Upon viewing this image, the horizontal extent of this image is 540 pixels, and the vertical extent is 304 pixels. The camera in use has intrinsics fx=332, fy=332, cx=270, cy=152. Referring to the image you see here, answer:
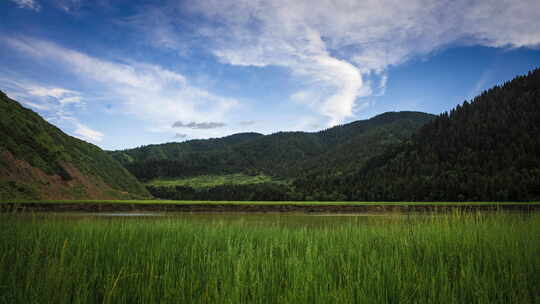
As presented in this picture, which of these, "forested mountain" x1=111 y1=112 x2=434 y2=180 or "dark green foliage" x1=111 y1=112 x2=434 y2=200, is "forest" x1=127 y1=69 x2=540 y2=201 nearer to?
"dark green foliage" x1=111 y1=112 x2=434 y2=200

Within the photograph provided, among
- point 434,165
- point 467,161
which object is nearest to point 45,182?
point 434,165

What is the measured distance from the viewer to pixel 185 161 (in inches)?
4587

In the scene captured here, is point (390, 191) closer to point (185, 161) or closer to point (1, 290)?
point (1, 290)

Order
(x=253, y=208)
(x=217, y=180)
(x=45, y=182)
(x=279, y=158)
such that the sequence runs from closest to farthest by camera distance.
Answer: (x=253, y=208) → (x=45, y=182) → (x=217, y=180) → (x=279, y=158)

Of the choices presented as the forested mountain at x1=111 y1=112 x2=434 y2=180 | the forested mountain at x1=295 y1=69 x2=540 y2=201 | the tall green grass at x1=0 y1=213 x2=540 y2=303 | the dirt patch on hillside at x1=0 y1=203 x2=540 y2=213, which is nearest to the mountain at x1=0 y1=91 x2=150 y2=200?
the dirt patch on hillside at x1=0 y1=203 x2=540 y2=213

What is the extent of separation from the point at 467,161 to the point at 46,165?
202 feet

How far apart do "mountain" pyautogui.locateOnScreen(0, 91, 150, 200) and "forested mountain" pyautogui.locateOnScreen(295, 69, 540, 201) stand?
35.1 meters

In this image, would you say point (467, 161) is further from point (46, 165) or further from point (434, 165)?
point (46, 165)

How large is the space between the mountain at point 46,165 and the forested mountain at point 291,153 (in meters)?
55.0

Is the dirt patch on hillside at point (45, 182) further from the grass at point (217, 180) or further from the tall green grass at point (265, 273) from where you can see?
the grass at point (217, 180)

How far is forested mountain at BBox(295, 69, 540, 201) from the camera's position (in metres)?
46.3

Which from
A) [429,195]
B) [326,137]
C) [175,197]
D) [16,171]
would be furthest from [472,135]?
[326,137]

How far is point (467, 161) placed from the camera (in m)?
57.5

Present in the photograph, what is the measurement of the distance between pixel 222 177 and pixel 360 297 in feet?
343
